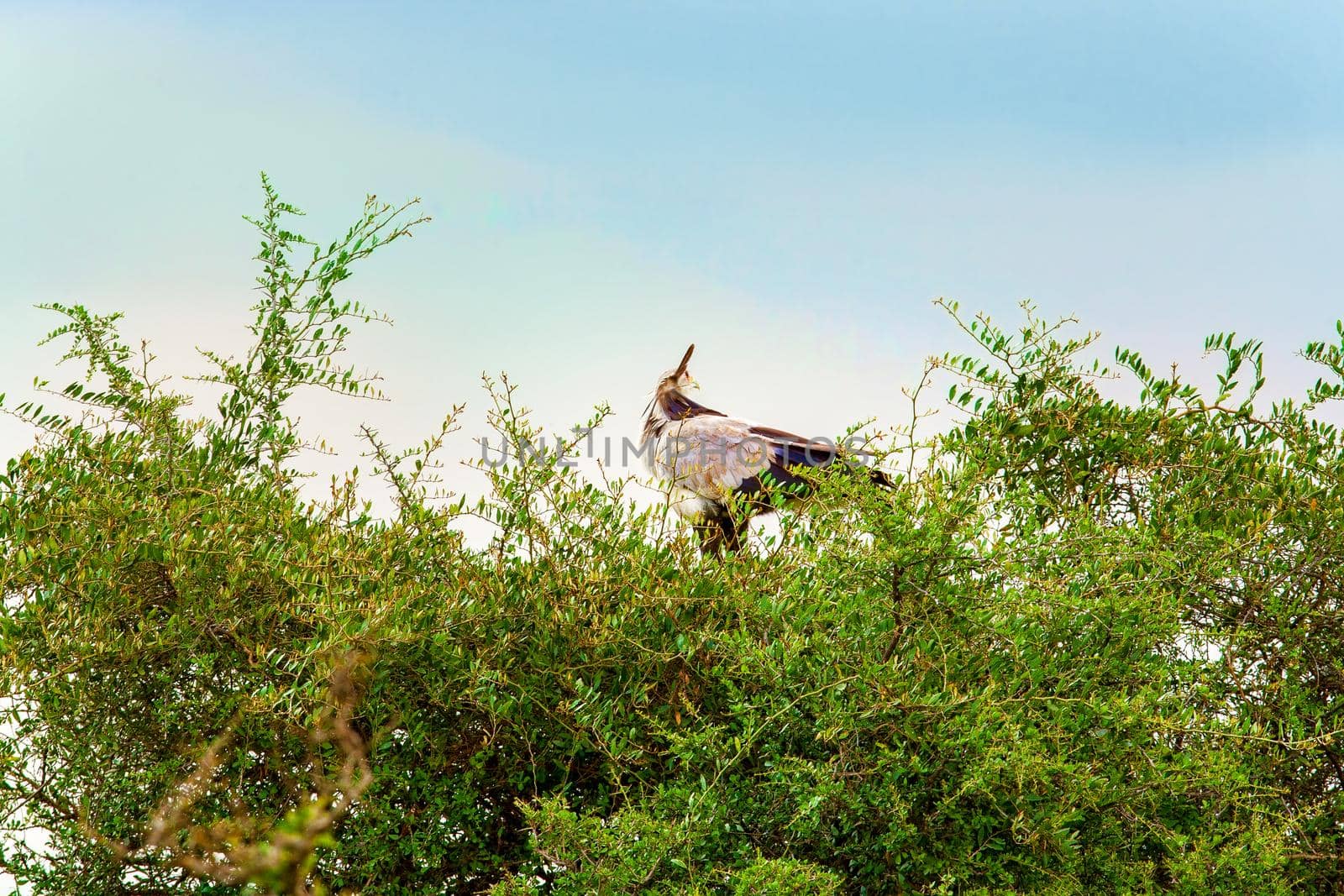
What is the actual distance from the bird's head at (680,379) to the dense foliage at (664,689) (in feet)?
7.14

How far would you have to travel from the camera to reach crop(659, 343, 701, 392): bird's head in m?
6.24

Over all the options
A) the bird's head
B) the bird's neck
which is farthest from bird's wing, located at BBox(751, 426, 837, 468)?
the bird's head

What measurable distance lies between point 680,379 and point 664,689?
9.62ft

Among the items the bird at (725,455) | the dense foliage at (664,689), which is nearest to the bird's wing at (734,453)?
the bird at (725,455)

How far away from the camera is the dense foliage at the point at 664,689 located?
2967 mm

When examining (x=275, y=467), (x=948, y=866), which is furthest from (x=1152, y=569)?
(x=275, y=467)

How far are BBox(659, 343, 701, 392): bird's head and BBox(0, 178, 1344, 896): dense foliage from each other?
2.18 m

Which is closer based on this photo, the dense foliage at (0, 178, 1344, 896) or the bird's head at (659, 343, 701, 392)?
the dense foliage at (0, 178, 1344, 896)

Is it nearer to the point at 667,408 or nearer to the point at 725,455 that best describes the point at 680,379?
the point at 667,408

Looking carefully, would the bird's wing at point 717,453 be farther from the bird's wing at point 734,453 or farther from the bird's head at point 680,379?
the bird's head at point 680,379

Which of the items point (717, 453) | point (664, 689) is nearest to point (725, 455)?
point (717, 453)

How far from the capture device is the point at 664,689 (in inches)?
139

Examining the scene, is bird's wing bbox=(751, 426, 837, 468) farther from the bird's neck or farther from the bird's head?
the bird's head

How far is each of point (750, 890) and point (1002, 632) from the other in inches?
38.9
